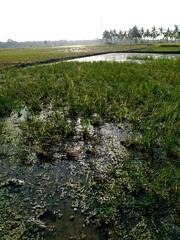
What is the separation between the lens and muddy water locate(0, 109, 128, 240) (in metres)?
2.67

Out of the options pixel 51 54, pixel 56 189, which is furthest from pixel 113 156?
pixel 51 54

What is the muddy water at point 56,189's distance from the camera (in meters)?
2.67

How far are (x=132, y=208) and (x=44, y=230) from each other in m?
1.19

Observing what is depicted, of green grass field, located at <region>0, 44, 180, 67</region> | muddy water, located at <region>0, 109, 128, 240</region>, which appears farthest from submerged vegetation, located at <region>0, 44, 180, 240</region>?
green grass field, located at <region>0, 44, 180, 67</region>

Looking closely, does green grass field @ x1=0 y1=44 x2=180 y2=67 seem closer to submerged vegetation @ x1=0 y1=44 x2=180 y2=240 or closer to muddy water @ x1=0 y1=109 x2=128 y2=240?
submerged vegetation @ x1=0 y1=44 x2=180 y2=240

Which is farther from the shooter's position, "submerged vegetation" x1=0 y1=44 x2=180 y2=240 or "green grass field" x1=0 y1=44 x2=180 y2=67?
"green grass field" x1=0 y1=44 x2=180 y2=67

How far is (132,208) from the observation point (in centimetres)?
292

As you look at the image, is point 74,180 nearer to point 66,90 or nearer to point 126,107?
point 126,107

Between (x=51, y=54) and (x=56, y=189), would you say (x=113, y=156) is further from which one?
(x=51, y=54)

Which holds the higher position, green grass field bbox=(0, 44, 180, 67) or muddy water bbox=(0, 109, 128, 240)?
green grass field bbox=(0, 44, 180, 67)

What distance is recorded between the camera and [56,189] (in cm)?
336

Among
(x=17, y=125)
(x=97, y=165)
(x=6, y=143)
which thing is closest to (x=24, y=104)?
(x=17, y=125)

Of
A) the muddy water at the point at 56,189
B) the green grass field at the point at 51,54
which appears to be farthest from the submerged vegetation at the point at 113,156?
the green grass field at the point at 51,54

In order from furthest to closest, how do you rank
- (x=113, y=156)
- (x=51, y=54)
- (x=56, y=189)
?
(x=51, y=54)
(x=113, y=156)
(x=56, y=189)
